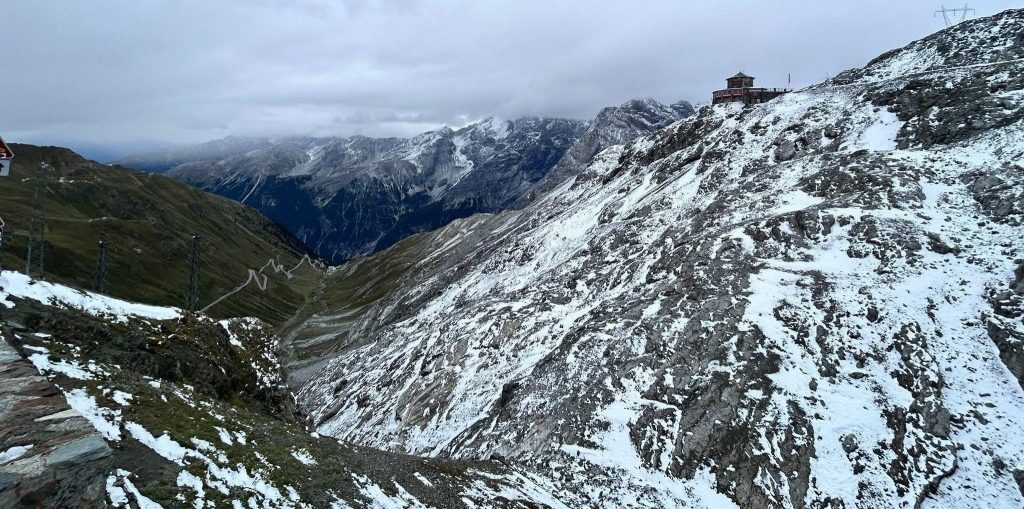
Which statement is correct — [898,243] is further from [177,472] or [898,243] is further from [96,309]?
[96,309]

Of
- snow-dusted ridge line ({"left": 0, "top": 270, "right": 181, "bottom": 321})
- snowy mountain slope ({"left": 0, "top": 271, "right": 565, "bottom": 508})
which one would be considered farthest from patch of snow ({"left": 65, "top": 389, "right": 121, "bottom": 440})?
snow-dusted ridge line ({"left": 0, "top": 270, "right": 181, "bottom": 321})

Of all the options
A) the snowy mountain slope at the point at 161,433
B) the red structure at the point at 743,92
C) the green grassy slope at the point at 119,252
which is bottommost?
the green grassy slope at the point at 119,252

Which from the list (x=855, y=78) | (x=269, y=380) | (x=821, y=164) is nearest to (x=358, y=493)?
(x=269, y=380)

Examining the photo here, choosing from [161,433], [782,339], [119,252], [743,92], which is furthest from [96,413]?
[119,252]

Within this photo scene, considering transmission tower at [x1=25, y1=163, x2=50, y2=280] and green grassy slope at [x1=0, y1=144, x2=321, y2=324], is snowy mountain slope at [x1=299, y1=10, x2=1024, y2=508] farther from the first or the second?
green grassy slope at [x1=0, y1=144, x2=321, y2=324]

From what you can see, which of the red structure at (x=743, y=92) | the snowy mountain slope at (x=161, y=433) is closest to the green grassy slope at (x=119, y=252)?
the snowy mountain slope at (x=161, y=433)

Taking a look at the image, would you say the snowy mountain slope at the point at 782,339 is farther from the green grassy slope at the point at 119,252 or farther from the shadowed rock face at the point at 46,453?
the green grassy slope at the point at 119,252
